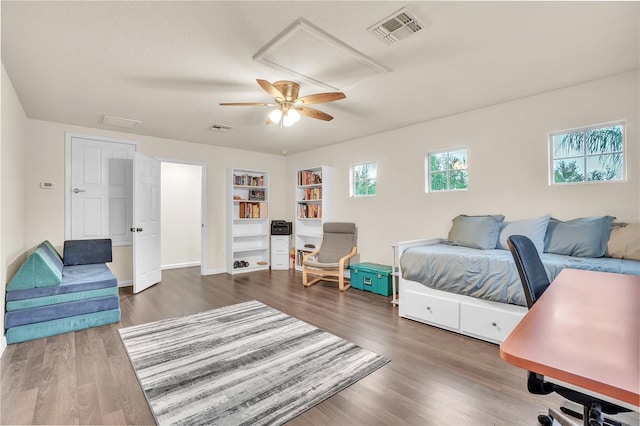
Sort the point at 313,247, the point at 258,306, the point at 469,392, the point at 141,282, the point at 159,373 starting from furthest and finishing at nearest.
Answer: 1. the point at 313,247
2. the point at 141,282
3. the point at 258,306
4. the point at 159,373
5. the point at 469,392

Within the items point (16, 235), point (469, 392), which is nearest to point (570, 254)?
point (469, 392)

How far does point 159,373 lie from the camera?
7.22 ft

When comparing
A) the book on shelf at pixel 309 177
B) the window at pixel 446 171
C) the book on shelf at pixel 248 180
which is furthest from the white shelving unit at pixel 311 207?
the window at pixel 446 171

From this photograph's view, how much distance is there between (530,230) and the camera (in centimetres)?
300

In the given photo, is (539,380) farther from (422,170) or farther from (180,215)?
(180,215)

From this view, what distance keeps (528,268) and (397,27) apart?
1723 mm

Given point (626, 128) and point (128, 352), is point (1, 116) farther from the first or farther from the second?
point (626, 128)

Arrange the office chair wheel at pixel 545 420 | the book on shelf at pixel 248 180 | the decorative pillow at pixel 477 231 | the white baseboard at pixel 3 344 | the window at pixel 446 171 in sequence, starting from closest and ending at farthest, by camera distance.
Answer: the office chair wheel at pixel 545 420 → the white baseboard at pixel 3 344 → the decorative pillow at pixel 477 231 → the window at pixel 446 171 → the book on shelf at pixel 248 180

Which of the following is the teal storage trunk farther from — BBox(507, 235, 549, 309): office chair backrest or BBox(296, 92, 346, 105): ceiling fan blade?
BBox(507, 235, 549, 309): office chair backrest

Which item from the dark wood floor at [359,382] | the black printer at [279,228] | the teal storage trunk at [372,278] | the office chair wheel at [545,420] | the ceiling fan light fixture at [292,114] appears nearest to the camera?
the office chair wheel at [545,420]

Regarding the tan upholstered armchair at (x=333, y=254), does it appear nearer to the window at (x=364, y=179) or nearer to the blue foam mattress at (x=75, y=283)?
the window at (x=364, y=179)

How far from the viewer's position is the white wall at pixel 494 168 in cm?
279

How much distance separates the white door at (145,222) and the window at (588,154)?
17.5ft

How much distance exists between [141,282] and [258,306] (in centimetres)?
200
